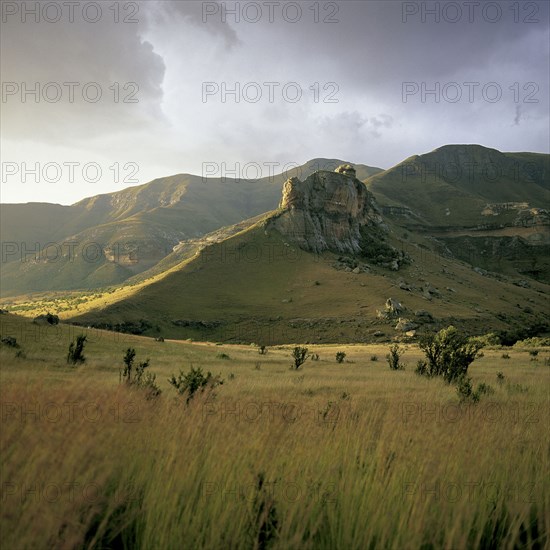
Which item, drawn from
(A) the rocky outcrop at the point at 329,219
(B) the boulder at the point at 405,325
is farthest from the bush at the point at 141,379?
(A) the rocky outcrop at the point at 329,219

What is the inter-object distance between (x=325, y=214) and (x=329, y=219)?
5.00 ft

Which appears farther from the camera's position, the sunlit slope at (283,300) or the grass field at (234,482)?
the sunlit slope at (283,300)

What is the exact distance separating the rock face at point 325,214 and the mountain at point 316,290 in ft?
0.81

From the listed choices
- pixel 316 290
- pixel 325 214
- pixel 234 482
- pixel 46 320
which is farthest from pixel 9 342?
pixel 325 214

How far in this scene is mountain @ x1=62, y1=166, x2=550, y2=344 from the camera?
5894cm

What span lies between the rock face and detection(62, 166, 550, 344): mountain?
0.25m

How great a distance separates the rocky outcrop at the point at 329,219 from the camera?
88812 millimetres

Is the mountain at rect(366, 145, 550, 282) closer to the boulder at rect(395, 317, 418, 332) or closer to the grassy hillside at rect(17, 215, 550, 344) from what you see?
the grassy hillside at rect(17, 215, 550, 344)

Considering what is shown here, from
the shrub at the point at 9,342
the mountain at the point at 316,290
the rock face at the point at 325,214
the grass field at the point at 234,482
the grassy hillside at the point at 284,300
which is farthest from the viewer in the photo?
the rock face at the point at 325,214

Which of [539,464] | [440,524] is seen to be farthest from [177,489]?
[539,464]

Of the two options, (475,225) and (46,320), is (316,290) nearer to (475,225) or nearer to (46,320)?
(46,320)

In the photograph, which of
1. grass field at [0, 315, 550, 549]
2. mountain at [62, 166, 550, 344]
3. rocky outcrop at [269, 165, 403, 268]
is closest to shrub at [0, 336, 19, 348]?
grass field at [0, 315, 550, 549]

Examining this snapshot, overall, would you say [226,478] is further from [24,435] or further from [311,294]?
[311,294]

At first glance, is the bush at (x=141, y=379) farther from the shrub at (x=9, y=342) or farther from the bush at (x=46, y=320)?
the bush at (x=46, y=320)
